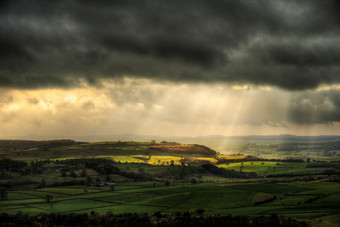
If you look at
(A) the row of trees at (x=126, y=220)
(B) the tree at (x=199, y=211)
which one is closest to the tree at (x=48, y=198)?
(A) the row of trees at (x=126, y=220)

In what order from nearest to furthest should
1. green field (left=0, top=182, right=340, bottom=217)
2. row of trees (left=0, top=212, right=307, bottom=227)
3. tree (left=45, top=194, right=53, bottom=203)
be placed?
row of trees (left=0, top=212, right=307, bottom=227)
green field (left=0, top=182, right=340, bottom=217)
tree (left=45, top=194, right=53, bottom=203)

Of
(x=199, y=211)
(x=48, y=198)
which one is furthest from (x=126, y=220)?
(x=48, y=198)

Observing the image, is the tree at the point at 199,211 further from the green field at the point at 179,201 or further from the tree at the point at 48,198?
the tree at the point at 48,198

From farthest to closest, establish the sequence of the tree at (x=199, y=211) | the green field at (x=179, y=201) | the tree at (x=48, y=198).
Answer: the tree at (x=48, y=198), the tree at (x=199, y=211), the green field at (x=179, y=201)

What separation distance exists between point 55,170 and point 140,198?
98309 mm

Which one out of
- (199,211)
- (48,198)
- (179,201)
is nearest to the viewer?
(199,211)

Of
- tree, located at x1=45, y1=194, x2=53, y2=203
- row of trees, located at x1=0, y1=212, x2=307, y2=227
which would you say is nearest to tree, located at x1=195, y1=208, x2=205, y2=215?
row of trees, located at x1=0, y1=212, x2=307, y2=227

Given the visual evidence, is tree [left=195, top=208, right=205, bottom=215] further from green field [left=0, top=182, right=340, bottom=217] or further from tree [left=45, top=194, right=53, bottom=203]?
tree [left=45, top=194, right=53, bottom=203]

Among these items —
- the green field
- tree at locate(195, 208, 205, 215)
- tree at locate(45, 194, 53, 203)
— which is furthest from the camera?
tree at locate(45, 194, 53, 203)

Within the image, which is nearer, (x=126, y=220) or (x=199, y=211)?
(x=126, y=220)

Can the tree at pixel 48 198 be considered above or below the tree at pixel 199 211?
below

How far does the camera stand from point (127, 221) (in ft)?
264

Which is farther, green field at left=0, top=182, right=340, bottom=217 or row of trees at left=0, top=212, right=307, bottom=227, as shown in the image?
green field at left=0, top=182, right=340, bottom=217

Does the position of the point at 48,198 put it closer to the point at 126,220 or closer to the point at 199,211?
the point at 126,220
